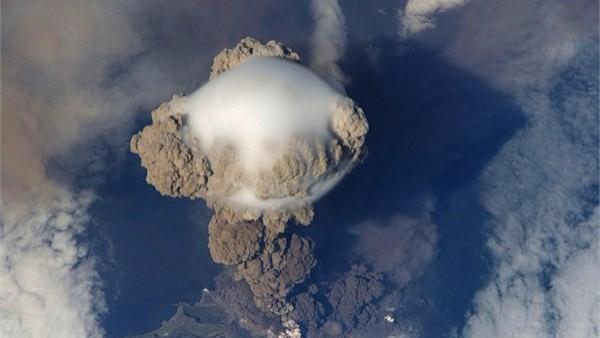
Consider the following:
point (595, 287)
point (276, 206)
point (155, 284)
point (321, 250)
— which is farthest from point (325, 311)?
point (595, 287)

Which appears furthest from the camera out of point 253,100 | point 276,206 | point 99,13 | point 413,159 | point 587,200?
point 587,200

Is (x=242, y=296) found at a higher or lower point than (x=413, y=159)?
lower

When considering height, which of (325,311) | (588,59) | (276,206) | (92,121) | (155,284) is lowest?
(276,206)

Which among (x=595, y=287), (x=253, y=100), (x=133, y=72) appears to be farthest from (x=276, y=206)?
(x=595, y=287)

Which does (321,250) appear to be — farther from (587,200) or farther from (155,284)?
(587,200)

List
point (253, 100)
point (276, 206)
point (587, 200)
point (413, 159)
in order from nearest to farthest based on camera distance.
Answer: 1. point (253, 100)
2. point (276, 206)
3. point (413, 159)
4. point (587, 200)

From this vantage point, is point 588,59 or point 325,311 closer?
point 588,59
